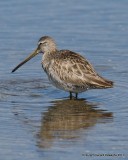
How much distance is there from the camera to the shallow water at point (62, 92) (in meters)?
9.61

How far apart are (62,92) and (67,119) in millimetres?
2017

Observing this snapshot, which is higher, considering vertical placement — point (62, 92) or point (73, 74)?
point (73, 74)

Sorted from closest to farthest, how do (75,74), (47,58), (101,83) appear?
(101,83) → (75,74) → (47,58)

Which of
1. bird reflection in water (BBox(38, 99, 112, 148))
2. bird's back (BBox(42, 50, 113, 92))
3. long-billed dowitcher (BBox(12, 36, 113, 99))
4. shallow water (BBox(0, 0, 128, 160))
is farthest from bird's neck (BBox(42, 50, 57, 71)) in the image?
bird reflection in water (BBox(38, 99, 112, 148))

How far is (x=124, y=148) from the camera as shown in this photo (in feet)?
31.0

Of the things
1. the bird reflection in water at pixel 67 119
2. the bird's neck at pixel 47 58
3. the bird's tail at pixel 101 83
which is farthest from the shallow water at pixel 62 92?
the bird's neck at pixel 47 58

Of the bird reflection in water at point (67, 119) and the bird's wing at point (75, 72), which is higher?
the bird's wing at point (75, 72)

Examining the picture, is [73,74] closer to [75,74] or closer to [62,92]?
[75,74]

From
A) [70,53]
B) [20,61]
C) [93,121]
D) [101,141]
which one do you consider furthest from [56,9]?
[101,141]

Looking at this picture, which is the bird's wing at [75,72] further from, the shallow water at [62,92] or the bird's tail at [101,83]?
the shallow water at [62,92]

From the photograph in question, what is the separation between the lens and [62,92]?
42.9 feet

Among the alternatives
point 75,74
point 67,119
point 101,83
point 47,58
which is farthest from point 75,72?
point 67,119

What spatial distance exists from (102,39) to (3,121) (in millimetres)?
5318

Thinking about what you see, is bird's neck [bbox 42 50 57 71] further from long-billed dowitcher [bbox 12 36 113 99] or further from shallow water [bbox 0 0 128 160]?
shallow water [bbox 0 0 128 160]
